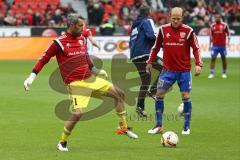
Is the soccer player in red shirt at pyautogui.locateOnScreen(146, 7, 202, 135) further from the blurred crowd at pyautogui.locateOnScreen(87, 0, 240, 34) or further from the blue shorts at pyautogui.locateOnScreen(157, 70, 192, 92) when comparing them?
the blurred crowd at pyautogui.locateOnScreen(87, 0, 240, 34)

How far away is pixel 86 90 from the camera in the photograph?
11.7 m

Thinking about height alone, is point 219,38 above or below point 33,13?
above

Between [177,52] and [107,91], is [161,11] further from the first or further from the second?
[107,91]

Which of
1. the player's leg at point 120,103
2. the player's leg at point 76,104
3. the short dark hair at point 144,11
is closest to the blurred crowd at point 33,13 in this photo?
the short dark hair at point 144,11

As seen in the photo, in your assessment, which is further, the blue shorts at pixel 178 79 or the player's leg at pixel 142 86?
the player's leg at pixel 142 86

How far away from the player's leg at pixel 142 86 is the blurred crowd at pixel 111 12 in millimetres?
18450

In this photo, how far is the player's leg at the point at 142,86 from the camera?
1589 cm

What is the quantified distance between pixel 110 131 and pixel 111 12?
26767mm

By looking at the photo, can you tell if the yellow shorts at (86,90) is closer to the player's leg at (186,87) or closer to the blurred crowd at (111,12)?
the player's leg at (186,87)

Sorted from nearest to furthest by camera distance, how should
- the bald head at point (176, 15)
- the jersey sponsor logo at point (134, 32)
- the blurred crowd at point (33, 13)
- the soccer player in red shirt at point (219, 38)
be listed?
the bald head at point (176, 15) < the jersey sponsor logo at point (134, 32) < the soccer player in red shirt at point (219, 38) < the blurred crowd at point (33, 13)

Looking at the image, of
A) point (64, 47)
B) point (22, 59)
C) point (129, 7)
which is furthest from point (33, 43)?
point (64, 47)

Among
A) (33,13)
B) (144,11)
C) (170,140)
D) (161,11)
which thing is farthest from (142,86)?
(161,11)

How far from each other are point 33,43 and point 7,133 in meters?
20.1

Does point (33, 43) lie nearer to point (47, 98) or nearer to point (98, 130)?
point (47, 98)
